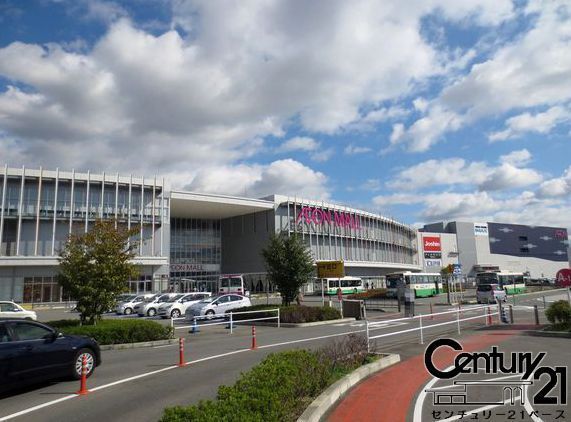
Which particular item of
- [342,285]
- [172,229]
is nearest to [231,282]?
[342,285]

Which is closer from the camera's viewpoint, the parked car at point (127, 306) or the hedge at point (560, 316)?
the hedge at point (560, 316)

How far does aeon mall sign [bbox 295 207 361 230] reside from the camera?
71.8m

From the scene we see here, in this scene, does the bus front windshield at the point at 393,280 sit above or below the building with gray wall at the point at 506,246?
below

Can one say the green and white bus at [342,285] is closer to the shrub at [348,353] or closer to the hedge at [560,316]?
the hedge at [560,316]

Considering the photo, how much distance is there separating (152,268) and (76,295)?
4088 centimetres

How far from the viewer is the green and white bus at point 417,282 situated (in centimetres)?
5056

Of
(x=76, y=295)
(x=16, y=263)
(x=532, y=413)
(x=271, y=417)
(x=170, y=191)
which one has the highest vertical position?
(x=170, y=191)

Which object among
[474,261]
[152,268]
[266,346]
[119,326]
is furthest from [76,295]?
[474,261]

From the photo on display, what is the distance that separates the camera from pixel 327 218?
7469 cm

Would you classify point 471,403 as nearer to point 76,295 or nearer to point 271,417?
point 271,417

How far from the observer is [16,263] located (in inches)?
1975

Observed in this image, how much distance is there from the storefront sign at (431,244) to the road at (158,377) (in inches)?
3614

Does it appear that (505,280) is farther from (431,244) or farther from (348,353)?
(431,244)

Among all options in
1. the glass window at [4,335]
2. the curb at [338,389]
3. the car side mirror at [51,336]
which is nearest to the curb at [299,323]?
the curb at [338,389]
